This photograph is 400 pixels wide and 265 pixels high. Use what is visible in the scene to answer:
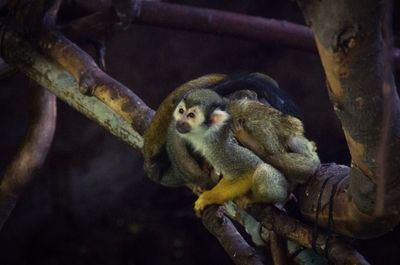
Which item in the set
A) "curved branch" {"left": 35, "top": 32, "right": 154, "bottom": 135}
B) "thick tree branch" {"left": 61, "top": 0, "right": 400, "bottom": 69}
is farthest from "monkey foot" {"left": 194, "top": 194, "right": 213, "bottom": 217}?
"thick tree branch" {"left": 61, "top": 0, "right": 400, "bottom": 69}

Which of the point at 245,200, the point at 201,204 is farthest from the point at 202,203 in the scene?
the point at 245,200

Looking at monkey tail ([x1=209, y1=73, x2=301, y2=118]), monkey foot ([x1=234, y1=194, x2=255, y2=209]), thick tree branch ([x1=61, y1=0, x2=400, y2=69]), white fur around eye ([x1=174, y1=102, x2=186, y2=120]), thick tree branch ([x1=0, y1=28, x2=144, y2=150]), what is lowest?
thick tree branch ([x1=0, y1=28, x2=144, y2=150])

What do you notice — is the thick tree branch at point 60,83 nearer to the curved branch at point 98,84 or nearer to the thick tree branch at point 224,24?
the curved branch at point 98,84

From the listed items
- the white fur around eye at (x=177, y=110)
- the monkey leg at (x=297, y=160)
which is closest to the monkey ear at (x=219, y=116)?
the white fur around eye at (x=177, y=110)

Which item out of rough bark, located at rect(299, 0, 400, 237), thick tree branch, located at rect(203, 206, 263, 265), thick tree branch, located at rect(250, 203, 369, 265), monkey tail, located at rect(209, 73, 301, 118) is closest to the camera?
rough bark, located at rect(299, 0, 400, 237)

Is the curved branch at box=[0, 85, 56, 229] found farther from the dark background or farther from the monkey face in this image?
the dark background

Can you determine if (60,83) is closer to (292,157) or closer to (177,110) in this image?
(177,110)
